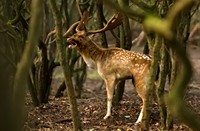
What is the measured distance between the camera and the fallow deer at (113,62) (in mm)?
7648

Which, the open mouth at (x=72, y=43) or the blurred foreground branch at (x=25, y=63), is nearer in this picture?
the blurred foreground branch at (x=25, y=63)

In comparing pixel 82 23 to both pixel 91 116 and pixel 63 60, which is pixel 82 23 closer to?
pixel 91 116

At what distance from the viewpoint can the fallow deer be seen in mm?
7648

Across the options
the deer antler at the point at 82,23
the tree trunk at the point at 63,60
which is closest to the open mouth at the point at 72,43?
the deer antler at the point at 82,23

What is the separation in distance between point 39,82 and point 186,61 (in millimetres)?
8251

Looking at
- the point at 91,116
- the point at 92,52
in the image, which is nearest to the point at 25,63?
the point at 92,52

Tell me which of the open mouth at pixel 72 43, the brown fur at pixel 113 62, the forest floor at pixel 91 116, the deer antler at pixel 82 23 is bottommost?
the forest floor at pixel 91 116

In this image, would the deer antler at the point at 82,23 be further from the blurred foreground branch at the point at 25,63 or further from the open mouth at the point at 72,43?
the blurred foreground branch at the point at 25,63

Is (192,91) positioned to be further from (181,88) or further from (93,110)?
(181,88)

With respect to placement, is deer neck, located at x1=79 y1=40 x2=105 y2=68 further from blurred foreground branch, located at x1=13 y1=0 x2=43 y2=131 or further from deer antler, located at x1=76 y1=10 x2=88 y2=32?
blurred foreground branch, located at x1=13 y1=0 x2=43 y2=131

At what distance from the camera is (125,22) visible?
9289mm

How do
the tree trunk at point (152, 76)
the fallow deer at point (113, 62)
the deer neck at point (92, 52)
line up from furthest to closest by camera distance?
1. the deer neck at point (92, 52)
2. the fallow deer at point (113, 62)
3. the tree trunk at point (152, 76)

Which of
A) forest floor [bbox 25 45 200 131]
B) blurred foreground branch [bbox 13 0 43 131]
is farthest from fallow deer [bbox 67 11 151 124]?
blurred foreground branch [bbox 13 0 43 131]

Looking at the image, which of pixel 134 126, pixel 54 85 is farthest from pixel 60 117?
pixel 54 85
